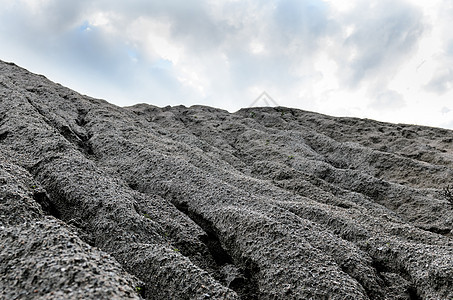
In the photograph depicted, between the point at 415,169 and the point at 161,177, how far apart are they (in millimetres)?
20577

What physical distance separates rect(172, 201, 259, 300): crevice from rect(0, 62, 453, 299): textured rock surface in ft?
0.16

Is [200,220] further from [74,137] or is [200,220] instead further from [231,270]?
[74,137]

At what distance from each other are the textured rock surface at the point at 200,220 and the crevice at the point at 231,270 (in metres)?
0.05

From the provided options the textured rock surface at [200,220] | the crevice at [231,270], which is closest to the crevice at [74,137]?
the textured rock surface at [200,220]

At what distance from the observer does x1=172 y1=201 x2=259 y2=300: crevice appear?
1179cm

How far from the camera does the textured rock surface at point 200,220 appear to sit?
10.2 metres

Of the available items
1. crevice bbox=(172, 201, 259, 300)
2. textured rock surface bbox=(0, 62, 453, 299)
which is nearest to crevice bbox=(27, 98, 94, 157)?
textured rock surface bbox=(0, 62, 453, 299)

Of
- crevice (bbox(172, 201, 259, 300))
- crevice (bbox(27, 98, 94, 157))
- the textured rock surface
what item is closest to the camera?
the textured rock surface

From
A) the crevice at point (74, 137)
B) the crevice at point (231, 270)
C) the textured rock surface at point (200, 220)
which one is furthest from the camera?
the crevice at point (74, 137)

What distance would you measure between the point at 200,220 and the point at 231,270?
159 inches

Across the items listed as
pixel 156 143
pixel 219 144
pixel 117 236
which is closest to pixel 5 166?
pixel 117 236

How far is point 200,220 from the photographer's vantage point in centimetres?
1636

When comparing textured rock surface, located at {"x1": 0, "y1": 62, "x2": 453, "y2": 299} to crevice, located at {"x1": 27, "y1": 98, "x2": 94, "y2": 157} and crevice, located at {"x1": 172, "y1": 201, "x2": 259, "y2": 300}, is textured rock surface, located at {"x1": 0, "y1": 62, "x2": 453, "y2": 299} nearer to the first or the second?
crevice, located at {"x1": 172, "y1": 201, "x2": 259, "y2": 300}

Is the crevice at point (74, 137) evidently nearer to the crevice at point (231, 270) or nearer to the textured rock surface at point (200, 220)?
the textured rock surface at point (200, 220)
